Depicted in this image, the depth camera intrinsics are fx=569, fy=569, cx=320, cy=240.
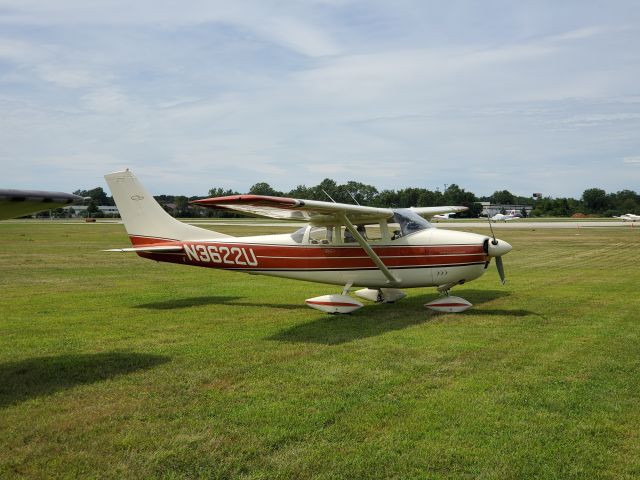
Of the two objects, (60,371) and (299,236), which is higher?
(299,236)

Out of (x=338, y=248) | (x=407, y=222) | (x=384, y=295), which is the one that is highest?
(x=407, y=222)

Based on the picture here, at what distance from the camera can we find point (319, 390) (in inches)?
224

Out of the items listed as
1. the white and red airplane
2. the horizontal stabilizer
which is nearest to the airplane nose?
the white and red airplane

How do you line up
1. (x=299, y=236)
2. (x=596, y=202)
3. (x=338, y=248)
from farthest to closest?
(x=596, y=202) < (x=299, y=236) < (x=338, y=248)

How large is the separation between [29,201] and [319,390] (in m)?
3.18

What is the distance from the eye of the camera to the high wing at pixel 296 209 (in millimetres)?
8523

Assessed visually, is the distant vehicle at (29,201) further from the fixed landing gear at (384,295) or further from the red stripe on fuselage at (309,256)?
the fixed landing gear at (384,295)

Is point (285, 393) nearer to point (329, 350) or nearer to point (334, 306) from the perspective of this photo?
point (329, 350)

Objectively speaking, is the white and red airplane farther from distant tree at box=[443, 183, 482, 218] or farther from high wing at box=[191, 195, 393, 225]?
distant tree at box=[443, 183, 482, 218]

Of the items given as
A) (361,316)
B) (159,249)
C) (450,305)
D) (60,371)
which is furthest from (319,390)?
(159,249)

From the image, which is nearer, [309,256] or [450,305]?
[450,305]

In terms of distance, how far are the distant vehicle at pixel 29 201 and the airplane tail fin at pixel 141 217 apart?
745 cm

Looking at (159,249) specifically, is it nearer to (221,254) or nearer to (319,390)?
(221,254)

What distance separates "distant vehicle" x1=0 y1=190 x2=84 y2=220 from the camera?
465 cm
